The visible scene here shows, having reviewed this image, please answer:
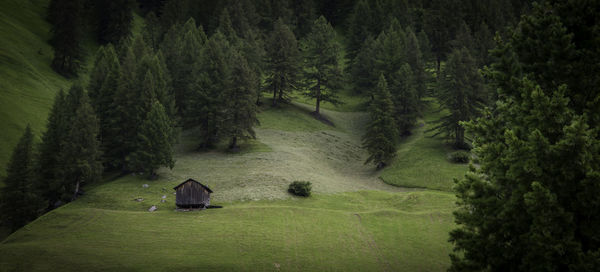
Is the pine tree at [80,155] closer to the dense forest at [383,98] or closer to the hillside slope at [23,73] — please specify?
the dense forest at [383,98]

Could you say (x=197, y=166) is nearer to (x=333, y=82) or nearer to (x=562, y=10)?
(x=333, y=82)

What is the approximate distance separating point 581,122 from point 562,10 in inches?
225

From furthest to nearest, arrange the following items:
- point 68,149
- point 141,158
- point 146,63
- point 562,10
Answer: point 146,63, point 141,158, point 68,149, point 562,10

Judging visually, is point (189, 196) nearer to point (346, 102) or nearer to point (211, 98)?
point (211, 98)

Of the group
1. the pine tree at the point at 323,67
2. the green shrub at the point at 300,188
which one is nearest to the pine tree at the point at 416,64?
the pine tree at the point at 323,67

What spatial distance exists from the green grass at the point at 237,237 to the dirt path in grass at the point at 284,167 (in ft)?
15.4

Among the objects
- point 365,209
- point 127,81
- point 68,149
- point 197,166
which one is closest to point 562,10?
point 365,209

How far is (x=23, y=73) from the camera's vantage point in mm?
80125

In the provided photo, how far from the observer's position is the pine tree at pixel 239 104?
61.7 metres

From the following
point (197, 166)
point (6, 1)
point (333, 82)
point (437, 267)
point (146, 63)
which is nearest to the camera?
point (437, 267)

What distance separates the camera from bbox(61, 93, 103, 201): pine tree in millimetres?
48219

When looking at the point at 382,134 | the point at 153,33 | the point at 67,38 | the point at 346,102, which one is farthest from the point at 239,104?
the point at 67,38

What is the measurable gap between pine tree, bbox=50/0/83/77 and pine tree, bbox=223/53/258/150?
5293cm

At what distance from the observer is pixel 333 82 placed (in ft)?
273
